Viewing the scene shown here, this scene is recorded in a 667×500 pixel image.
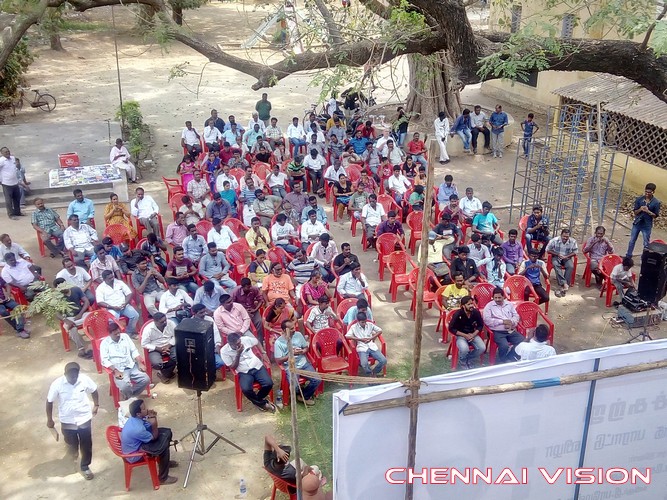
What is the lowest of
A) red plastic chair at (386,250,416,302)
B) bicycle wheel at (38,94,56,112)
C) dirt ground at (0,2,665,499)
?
dirt ground at (0,2,665,499)

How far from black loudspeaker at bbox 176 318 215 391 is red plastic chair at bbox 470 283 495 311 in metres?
4.10

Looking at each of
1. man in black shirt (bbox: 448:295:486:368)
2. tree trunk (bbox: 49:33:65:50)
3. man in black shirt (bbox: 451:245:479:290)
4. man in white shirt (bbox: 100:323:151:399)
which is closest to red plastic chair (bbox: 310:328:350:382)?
man in black shirt (bbox: 448:295:486:368)

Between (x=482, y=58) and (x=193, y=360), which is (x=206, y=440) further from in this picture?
(x=482, y=58)

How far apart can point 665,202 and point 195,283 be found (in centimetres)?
969

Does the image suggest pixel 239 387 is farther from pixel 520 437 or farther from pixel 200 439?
pixel 520 437

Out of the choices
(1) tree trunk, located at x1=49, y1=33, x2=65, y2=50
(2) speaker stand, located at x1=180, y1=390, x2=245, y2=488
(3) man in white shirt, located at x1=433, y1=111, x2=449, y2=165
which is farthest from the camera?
(1) tree trunk, located at x1=49, y1=33, x2=65, y2=50

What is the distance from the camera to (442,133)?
16844 millimetres

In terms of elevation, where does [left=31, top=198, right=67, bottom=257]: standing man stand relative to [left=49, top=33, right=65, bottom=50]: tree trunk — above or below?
below

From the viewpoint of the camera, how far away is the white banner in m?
5.24

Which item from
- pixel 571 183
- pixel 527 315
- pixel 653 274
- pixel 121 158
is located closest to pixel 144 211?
pixel 121 158

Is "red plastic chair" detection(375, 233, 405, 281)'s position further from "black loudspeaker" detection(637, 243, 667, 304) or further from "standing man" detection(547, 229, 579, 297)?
"black loudspeaker" detection(637, 243, 667, 304)

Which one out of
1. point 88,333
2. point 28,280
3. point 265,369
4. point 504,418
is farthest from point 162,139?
point 504,418

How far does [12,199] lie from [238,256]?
529 centimetres

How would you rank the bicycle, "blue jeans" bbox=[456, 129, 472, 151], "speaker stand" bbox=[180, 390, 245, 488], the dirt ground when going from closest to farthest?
the dirt ground → "speaker stand" bbox=[180, 390, 245, 488] → "blue jeans" bbox=[456, 129, 472, 151] → the bicycle
